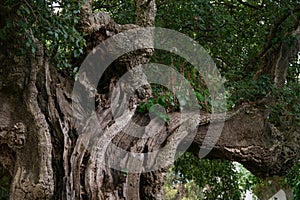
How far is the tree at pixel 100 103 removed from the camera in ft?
10.5

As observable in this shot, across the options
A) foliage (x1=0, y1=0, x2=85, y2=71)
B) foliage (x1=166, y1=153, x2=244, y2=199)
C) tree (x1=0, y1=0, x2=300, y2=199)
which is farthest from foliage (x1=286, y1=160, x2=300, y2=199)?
foliage (x1=0, y1=0, x2=85, y2=71)

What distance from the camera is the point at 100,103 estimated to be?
3.77 metres

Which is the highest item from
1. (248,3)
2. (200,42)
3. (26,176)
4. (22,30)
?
(248,3)

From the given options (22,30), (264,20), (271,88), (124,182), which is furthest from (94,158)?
(264,20)

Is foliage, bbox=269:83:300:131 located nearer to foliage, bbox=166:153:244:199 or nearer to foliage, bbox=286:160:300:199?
foliage, bbox=286:160:300:199

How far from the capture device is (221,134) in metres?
4.32

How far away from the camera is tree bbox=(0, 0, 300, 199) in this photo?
127 inches

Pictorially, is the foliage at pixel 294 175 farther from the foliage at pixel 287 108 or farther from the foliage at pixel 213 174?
the foliage at pixel 213 174

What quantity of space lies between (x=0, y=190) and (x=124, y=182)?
171 cm

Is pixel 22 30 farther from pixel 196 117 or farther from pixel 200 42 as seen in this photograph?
pixel 200 42

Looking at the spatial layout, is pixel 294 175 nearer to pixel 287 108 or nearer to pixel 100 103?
pixel 287 108

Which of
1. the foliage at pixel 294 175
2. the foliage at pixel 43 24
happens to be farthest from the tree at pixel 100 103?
the foliage at pixel 294 175

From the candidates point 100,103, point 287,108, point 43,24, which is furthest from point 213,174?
point 43,24

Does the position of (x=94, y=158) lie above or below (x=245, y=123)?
below
